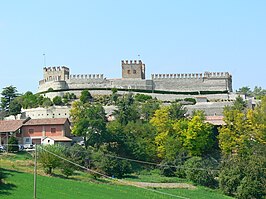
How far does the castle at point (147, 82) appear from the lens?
7931 centimetres

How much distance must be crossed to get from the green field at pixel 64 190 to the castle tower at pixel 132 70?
1686 inches

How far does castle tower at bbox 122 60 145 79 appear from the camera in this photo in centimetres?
8050

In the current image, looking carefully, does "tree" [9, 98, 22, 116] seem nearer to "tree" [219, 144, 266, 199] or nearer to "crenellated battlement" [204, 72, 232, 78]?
"crenellated battlement" [204, 72, 232, 78]

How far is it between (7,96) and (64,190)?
47.0m

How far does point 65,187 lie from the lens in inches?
1280

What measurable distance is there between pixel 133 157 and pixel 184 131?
525cm

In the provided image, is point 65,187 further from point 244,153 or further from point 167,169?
point 244,153

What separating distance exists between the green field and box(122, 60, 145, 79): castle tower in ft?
140

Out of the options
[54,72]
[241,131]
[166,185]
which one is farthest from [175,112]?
[54,72]

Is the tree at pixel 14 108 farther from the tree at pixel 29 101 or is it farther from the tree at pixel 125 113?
the tree at pixel 125 113

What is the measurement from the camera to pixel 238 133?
50.7 m

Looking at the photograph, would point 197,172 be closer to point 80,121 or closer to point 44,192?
point 80,121

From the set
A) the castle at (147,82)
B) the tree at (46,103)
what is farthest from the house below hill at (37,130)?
the castle at (147,82)

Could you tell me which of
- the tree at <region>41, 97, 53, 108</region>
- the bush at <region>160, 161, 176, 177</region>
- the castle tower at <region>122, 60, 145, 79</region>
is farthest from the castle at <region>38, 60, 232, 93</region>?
the bush at <region>160, 161, 176, 177</region>
